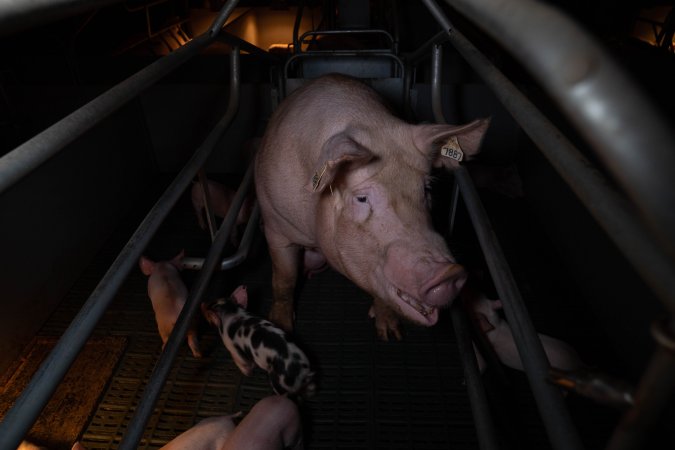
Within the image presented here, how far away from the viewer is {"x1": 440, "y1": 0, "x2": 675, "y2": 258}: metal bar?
368 millimetres

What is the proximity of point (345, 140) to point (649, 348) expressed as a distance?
7.12 feet

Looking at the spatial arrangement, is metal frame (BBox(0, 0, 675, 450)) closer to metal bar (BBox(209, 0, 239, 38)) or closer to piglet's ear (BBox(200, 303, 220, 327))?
metal bar (BBox(209, 0, 239, 38))

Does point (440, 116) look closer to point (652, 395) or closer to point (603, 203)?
point (603, 203)

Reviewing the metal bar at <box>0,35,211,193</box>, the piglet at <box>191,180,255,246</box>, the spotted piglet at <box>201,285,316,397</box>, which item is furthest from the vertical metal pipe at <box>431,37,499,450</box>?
the piglet at <box>191,180,255,246</box>

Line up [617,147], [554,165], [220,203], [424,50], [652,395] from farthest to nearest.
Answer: [220,203] < [424,50] < [554,165] < [652,395] < [617,147]

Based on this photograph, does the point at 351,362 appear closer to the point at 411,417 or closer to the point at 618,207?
the point at 411,417

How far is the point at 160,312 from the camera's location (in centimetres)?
243

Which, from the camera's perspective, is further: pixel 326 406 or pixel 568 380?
pixel 326 406

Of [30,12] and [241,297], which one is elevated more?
[30,12]

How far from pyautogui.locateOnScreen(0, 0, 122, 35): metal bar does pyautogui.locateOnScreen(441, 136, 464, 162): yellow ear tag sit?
52.9 inches

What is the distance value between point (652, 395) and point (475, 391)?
1.34m

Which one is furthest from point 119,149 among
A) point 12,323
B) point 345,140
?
point 345,140

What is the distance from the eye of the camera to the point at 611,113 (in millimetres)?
382

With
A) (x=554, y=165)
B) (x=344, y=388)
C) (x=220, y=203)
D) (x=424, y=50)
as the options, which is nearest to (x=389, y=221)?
(x=554, y=165)
